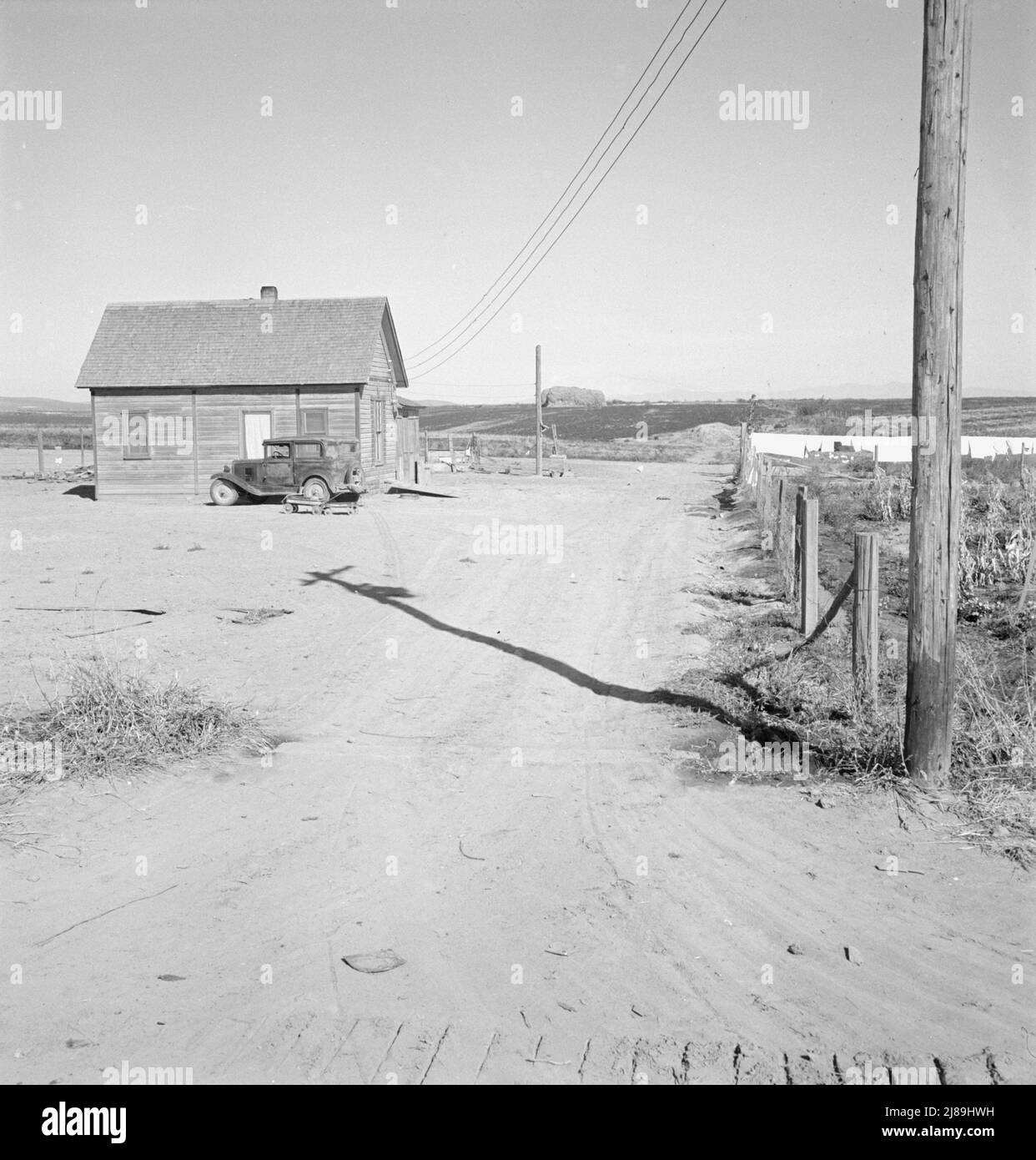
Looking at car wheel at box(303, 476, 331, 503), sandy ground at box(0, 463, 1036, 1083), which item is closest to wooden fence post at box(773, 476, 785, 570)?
sandy ground at box(0, 463, 1036, 1083)

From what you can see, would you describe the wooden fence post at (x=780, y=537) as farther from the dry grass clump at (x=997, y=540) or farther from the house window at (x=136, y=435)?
the house window at (x=136, y=435)

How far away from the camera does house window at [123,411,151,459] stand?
95.5 ft

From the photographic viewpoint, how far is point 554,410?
134m

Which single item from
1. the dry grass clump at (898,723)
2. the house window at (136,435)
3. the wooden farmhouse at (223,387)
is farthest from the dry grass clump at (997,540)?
the house window at (136,435)

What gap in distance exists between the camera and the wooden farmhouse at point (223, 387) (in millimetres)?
28234

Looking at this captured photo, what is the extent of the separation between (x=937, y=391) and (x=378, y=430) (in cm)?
2557

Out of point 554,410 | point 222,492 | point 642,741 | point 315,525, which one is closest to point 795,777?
point 642,741

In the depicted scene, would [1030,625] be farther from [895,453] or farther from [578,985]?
[895,453]

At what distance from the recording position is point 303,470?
2455cm

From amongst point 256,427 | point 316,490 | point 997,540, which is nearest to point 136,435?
point 256,427

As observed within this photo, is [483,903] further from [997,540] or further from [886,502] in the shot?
[886,502]

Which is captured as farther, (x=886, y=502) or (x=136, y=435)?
(x=136, y=435)

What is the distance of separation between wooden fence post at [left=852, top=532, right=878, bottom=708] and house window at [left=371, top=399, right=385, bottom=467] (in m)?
23.4

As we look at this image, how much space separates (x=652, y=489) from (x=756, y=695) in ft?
77.8
